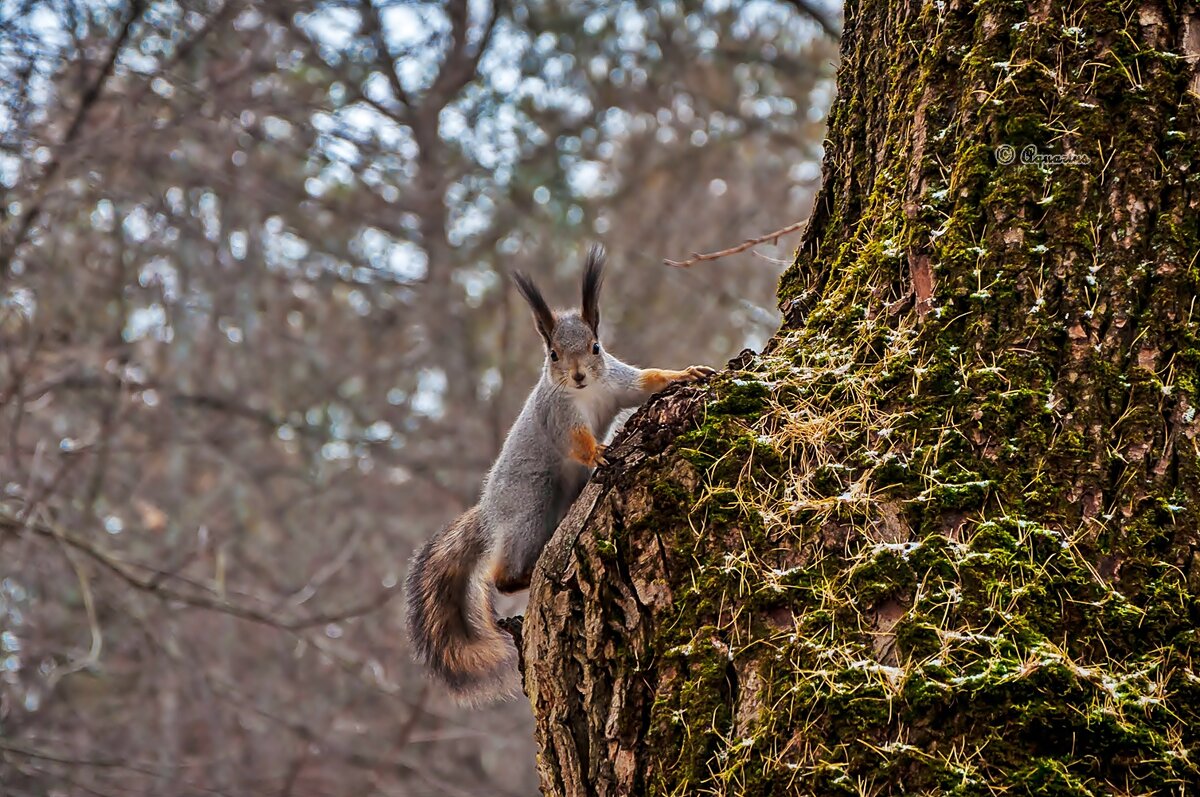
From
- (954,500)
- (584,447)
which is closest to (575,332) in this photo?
(584,447)

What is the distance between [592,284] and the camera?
3.06 m

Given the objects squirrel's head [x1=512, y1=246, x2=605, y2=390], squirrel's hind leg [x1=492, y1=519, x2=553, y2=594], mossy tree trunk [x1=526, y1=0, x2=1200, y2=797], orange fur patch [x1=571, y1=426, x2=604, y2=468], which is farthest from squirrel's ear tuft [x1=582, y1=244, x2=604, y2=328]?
mossy tree trunk [x1=526, y1=0, x2=1200, y2=797]

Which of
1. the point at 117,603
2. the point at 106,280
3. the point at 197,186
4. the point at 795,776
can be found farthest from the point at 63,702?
the point at 795,776

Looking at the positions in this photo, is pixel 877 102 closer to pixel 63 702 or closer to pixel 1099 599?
pixel 1099 599

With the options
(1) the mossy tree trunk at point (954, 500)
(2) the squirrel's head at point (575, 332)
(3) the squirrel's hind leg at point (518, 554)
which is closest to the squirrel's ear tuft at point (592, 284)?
(2) the squirrel's head at point (575, 332)

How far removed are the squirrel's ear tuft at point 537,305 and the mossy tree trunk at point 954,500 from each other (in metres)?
0.93

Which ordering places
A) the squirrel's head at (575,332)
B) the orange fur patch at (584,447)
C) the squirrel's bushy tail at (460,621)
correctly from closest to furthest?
the orange fur patch at (584,447)
the squirrel's bushy tail at (460,621)
the squirrel's head at (575,332)

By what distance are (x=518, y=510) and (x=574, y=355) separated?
0.44 m

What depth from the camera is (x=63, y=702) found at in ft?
15.4

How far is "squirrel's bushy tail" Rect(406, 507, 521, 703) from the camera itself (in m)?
2.93

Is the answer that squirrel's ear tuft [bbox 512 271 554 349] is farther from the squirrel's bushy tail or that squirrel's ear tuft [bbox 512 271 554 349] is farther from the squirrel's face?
the squirrel's bushy tail

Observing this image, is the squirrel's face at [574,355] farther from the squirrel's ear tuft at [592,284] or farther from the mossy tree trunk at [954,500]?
the mossy tree trunk at [954,500]

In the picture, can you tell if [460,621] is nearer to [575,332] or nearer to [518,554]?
[518,554]

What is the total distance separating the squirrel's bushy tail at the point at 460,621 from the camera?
2930 millimetres
